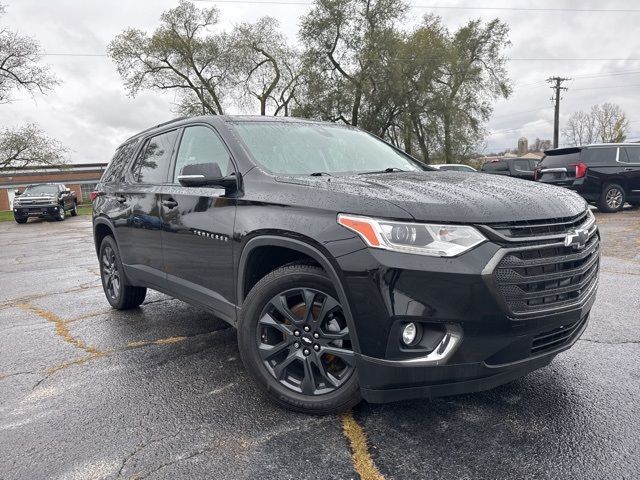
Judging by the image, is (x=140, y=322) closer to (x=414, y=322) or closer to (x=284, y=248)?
(x=284, y=248)

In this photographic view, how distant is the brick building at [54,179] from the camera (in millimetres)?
47844

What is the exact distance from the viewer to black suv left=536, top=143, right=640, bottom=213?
12312 millimetres

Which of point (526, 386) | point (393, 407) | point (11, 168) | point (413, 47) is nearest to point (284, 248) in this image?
point (393, 407)

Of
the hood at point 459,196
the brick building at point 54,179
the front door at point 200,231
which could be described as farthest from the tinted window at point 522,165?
the brick building at point 54,179

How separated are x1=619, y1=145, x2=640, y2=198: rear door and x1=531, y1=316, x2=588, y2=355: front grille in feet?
39.5

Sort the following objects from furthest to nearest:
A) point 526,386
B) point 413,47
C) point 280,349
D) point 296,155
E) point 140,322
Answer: point 413,47
point 140,322
point 296,155
point 526,386
point 280,349

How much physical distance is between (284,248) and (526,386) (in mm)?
1722

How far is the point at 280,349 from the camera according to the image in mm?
2738

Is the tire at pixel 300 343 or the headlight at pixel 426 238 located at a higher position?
the headlight at pixel 426 238

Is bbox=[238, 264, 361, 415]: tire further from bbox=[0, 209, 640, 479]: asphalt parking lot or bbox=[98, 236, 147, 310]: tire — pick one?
bbox=[98, 236, 147, 310]: tire

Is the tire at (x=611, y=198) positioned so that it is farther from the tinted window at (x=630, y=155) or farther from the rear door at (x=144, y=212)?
the rear door at (x=144, y=212)

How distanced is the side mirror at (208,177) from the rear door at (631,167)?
12672 mm

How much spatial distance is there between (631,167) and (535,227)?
1249 cm

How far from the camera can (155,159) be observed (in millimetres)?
4312
